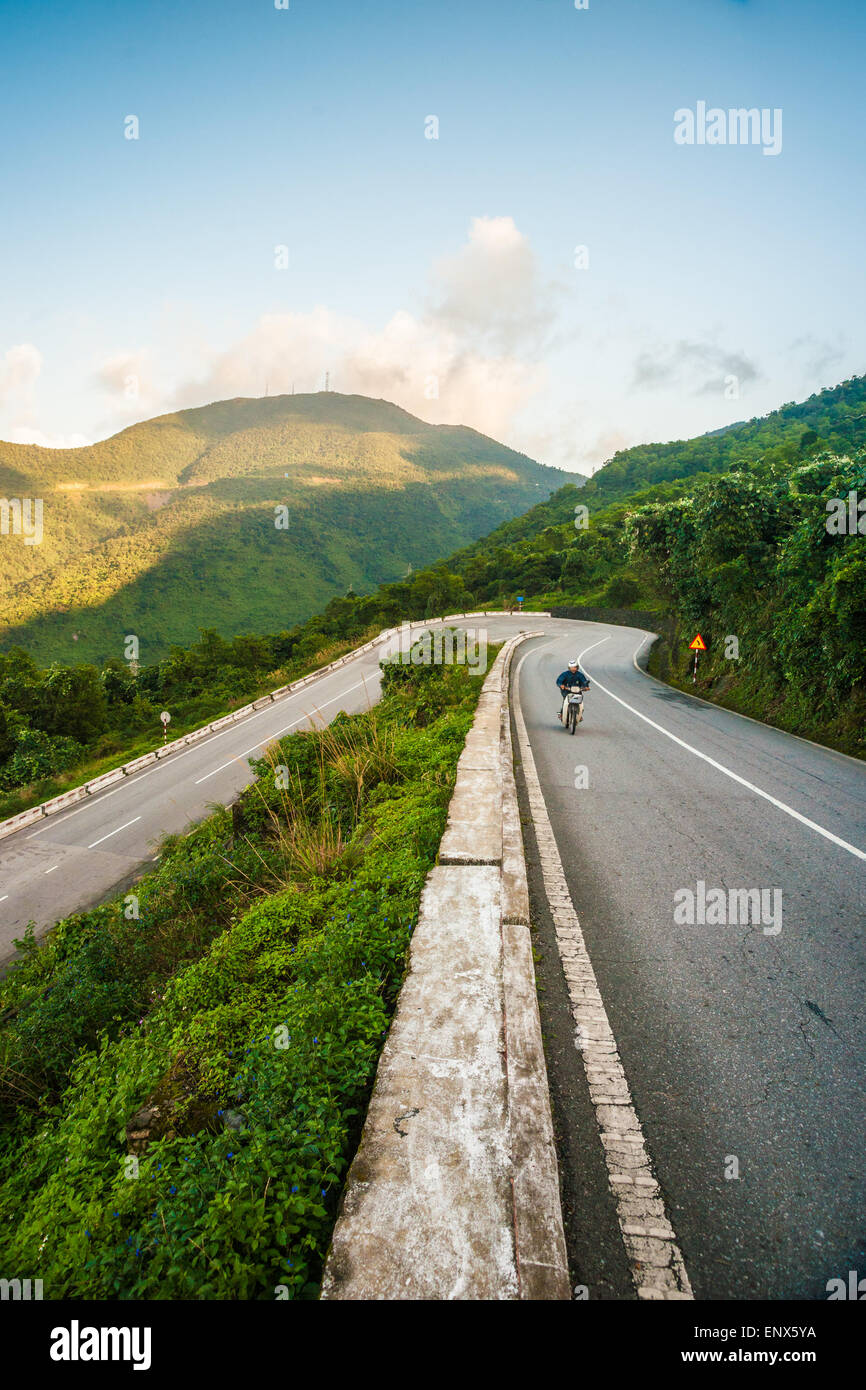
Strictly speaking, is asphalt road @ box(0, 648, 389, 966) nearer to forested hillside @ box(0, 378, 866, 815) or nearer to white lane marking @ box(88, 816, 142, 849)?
white lane marking @ box(88, 816, 142, 849)

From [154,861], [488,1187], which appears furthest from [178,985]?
[154,861]

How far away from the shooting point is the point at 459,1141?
86.1 inches

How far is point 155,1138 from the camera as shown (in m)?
2.70

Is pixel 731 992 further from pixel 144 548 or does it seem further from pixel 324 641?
pixel 144 548

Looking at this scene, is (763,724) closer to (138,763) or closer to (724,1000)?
(724,1000)

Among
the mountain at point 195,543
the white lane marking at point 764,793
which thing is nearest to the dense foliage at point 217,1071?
the white lane marking at point 764,793

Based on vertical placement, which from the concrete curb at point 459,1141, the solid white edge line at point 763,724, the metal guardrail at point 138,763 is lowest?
the metal guardrail at point 138,763

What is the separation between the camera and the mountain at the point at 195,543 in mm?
99625

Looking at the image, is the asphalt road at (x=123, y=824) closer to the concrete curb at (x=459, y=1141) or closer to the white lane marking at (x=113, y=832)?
the white lane marking at (x=113, y=832)

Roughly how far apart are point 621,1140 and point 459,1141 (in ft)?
2.66

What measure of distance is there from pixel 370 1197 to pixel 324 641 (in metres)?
45.1

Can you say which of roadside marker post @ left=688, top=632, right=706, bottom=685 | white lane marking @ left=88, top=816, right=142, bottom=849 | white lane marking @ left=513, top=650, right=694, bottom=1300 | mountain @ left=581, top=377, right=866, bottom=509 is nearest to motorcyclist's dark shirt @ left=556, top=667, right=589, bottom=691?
white lane marking @ left=513, top=650, right=694, bottom=1300

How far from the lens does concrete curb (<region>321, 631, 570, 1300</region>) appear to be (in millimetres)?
1712

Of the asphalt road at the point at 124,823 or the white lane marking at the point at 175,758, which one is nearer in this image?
the asphalt road at the point at 124,823
